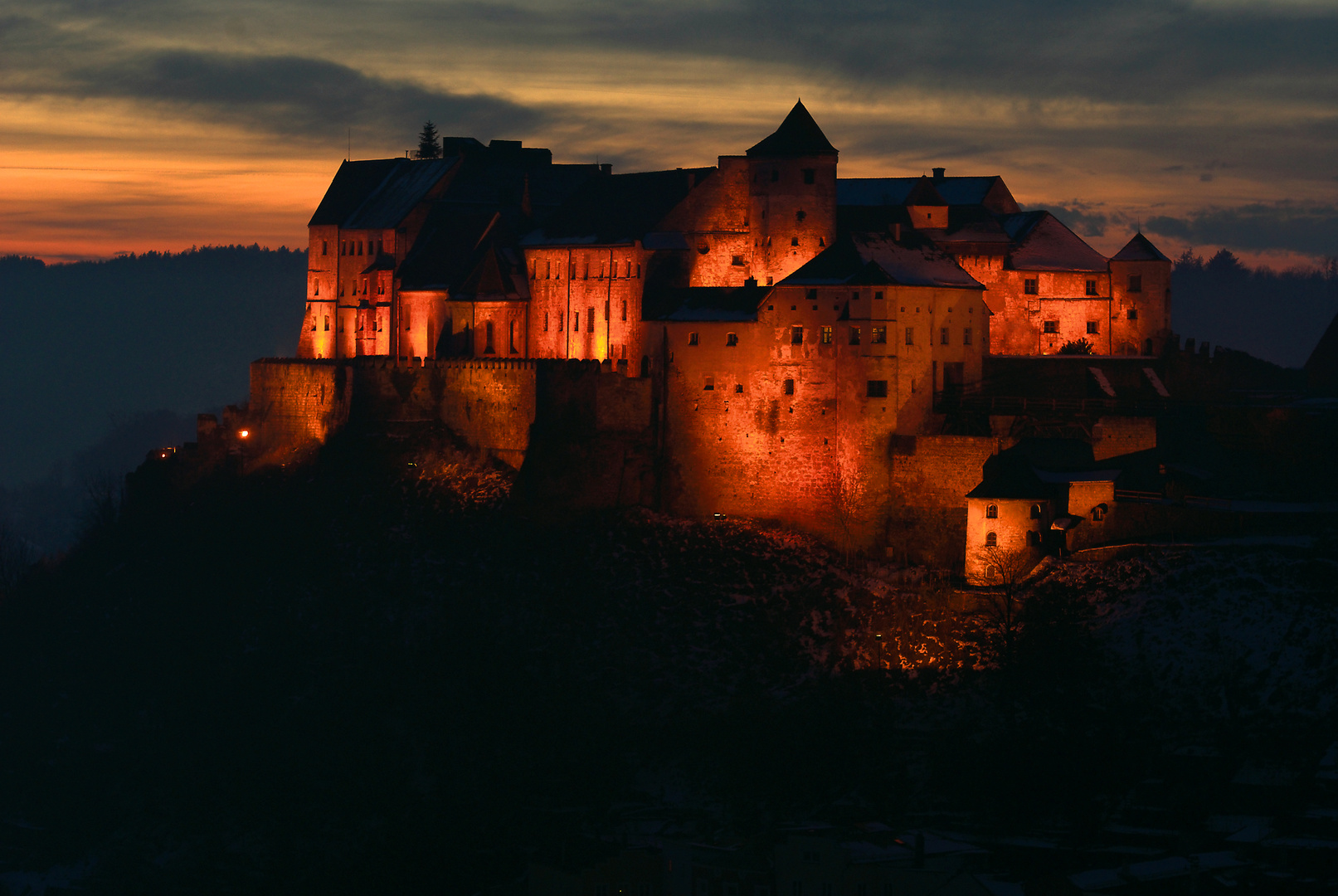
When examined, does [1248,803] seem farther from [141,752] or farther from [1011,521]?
[141,752]

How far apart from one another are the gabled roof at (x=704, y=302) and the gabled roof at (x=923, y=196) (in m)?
9.40

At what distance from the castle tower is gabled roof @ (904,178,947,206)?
18.3 feet

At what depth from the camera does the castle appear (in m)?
78.6

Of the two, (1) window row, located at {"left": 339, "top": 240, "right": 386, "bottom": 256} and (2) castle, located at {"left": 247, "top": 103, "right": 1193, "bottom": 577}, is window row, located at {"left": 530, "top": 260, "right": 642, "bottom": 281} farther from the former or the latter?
(1) window row, located at {"left": 339, "top": 240, "right": 386, "bottom": 256}

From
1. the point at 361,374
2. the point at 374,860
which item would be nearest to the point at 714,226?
the point at 361,374

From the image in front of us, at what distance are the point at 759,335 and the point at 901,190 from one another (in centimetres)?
1478

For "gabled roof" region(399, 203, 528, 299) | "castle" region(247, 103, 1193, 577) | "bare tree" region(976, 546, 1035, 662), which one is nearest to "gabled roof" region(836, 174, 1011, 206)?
"castle" region(247, 103, 1193, 577)

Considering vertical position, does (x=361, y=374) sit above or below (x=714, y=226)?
below

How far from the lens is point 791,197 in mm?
85375

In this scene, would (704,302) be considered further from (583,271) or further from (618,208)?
(618,208)

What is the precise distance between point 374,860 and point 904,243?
32.0 meters

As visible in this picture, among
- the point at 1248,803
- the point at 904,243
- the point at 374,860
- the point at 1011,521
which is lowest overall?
the point at 374,860

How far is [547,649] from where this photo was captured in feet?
256

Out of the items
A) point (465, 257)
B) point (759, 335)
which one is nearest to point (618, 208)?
point (465, 257)
